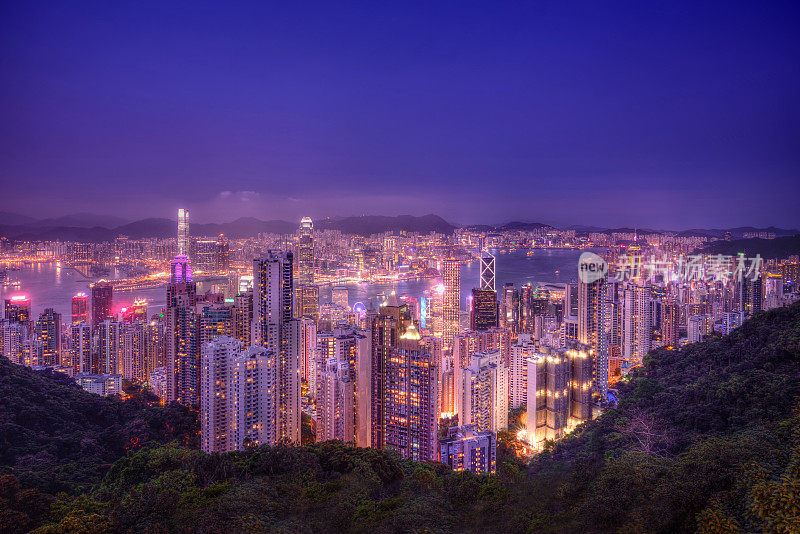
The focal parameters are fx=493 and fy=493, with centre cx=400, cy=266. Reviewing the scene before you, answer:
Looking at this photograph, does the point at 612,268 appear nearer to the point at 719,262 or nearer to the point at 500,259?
the point at 719,262

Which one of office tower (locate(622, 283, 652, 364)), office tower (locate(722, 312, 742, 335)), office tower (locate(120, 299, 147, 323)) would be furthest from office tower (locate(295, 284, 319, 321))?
office tower (locate(722, 312, 742, 335))

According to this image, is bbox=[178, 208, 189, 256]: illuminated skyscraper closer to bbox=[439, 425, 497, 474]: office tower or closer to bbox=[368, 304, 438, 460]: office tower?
bbox=[368, 304, 438, 460]: office tower

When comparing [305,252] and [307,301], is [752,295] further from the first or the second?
[305,252]

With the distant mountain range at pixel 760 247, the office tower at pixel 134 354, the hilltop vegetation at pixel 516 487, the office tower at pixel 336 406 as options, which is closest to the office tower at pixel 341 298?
the office tower at pixel 134 354

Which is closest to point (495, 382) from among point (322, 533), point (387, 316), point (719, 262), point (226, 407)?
point (387, 316)

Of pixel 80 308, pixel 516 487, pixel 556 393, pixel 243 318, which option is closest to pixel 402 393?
pixel 556 393
